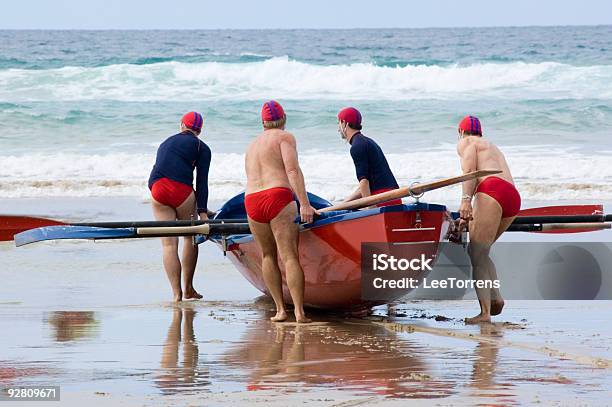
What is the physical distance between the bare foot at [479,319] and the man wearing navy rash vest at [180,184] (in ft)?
8.08

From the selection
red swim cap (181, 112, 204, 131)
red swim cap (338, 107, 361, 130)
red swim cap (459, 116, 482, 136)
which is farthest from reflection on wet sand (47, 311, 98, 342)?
red swim cap (459, 116, 482, 136)

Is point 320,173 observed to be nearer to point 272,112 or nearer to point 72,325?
point 272,112

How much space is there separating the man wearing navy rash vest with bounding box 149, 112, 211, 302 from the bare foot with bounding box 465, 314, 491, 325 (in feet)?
8.08

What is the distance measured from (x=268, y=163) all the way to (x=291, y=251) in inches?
25.2

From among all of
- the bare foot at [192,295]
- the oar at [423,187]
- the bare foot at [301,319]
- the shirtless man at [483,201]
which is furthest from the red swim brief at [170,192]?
the shirtless man at [483,201]

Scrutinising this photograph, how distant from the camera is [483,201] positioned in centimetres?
791

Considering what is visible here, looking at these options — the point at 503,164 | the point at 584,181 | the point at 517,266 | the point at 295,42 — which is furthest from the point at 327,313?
the point at 295,42

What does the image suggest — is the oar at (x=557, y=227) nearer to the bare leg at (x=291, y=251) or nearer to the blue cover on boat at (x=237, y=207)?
the bare leg at (x=291, y=251)

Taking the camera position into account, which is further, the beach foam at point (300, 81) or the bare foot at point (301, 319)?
the beach foam at point (300, 81)

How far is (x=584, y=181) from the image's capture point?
1800 centimetres

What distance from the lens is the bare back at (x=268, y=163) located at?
770cm

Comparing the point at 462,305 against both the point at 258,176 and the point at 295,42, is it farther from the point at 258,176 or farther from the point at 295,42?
the point at 295,42

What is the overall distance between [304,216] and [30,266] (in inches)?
160

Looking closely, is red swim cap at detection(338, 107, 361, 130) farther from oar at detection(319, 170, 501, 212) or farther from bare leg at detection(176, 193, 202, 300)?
bare leg at detection(176, 193, 202, 300)
